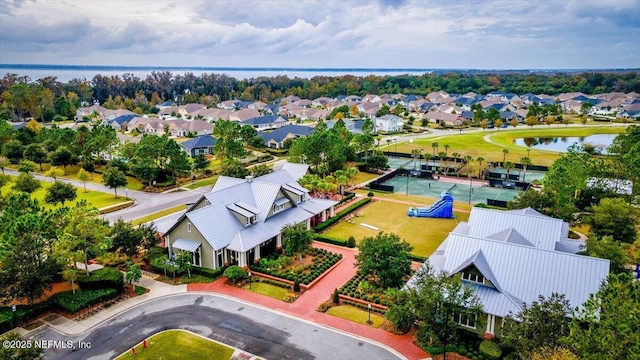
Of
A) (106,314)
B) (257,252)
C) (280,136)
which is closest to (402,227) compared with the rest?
(257,252)

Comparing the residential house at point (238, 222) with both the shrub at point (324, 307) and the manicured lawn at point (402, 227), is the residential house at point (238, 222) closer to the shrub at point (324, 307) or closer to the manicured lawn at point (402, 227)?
the manicured lawn at point (402, 227)

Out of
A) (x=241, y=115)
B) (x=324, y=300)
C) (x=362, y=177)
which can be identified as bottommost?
(x=324, y=300)

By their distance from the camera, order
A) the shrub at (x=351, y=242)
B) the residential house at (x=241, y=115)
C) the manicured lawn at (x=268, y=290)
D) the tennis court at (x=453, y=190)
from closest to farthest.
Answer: the manicured lawn at (x=268, y=290) → the shrub at (x=351, y=242) → the tennis court at (x=453, y=190) → the residential house at (x=241, y=115)

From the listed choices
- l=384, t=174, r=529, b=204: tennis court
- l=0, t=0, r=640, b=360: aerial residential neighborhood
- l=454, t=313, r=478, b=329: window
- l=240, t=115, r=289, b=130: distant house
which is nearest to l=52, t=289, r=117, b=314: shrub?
l=0, t=0, r=640, b=360: aerial residential neighborhood

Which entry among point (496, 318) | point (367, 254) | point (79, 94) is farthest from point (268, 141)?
point (79, 94)

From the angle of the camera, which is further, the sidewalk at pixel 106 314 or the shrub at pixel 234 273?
the shrub at pixel 234 273

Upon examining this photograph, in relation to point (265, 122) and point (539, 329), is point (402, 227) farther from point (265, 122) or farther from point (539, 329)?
point (265, 122)

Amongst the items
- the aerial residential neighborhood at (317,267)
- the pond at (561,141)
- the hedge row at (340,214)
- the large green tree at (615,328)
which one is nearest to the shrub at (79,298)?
the aerial residential neighborhood at (317,267)
